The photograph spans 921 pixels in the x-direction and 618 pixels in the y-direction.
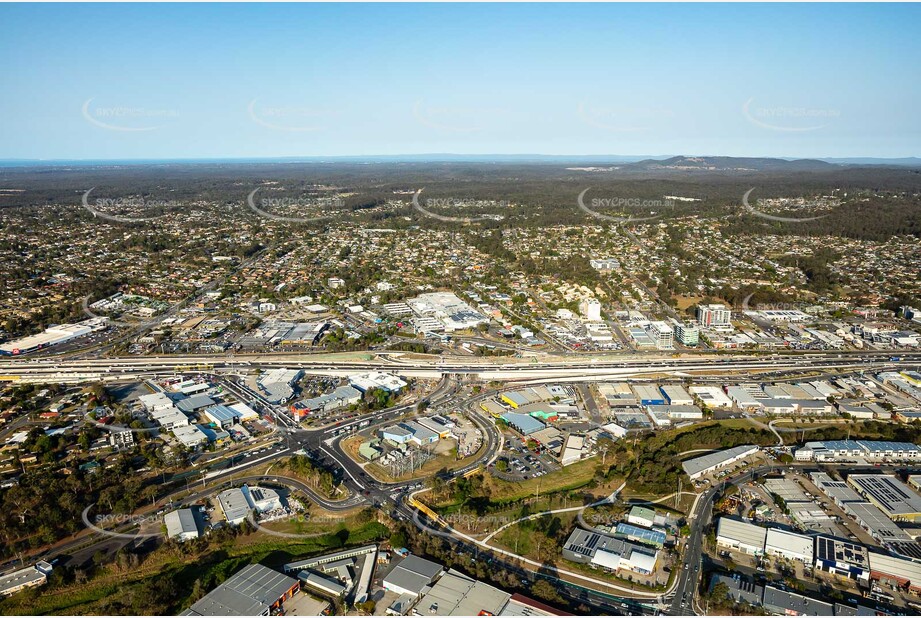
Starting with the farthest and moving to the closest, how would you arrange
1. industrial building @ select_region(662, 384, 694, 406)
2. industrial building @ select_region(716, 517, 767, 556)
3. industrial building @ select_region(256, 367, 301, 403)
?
industrial building @ select_region(256, 367, 301, 403) < industrial building @ select_region(662, 384, 694, 406) < industrial building @ select_region(716, 517, 767, 556)

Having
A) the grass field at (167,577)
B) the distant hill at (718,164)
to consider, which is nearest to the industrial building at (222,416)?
the grass field at (167,577)

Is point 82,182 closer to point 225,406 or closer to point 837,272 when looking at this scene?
point 225,406

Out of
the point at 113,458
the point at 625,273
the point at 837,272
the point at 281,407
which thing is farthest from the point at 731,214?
the point at 113,458

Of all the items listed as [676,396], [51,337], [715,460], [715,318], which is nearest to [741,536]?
[715,460]

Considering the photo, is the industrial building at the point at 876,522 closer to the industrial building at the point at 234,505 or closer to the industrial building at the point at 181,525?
the industrial building at the point at 234,505

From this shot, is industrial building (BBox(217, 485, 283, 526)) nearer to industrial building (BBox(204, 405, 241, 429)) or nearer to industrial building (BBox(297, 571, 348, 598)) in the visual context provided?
industrial building (BBox(297, 571, 348, 598))

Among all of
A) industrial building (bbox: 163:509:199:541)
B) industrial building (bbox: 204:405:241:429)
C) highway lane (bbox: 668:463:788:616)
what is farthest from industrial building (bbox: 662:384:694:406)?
industrial building (bbox: 163:509:199:541)
